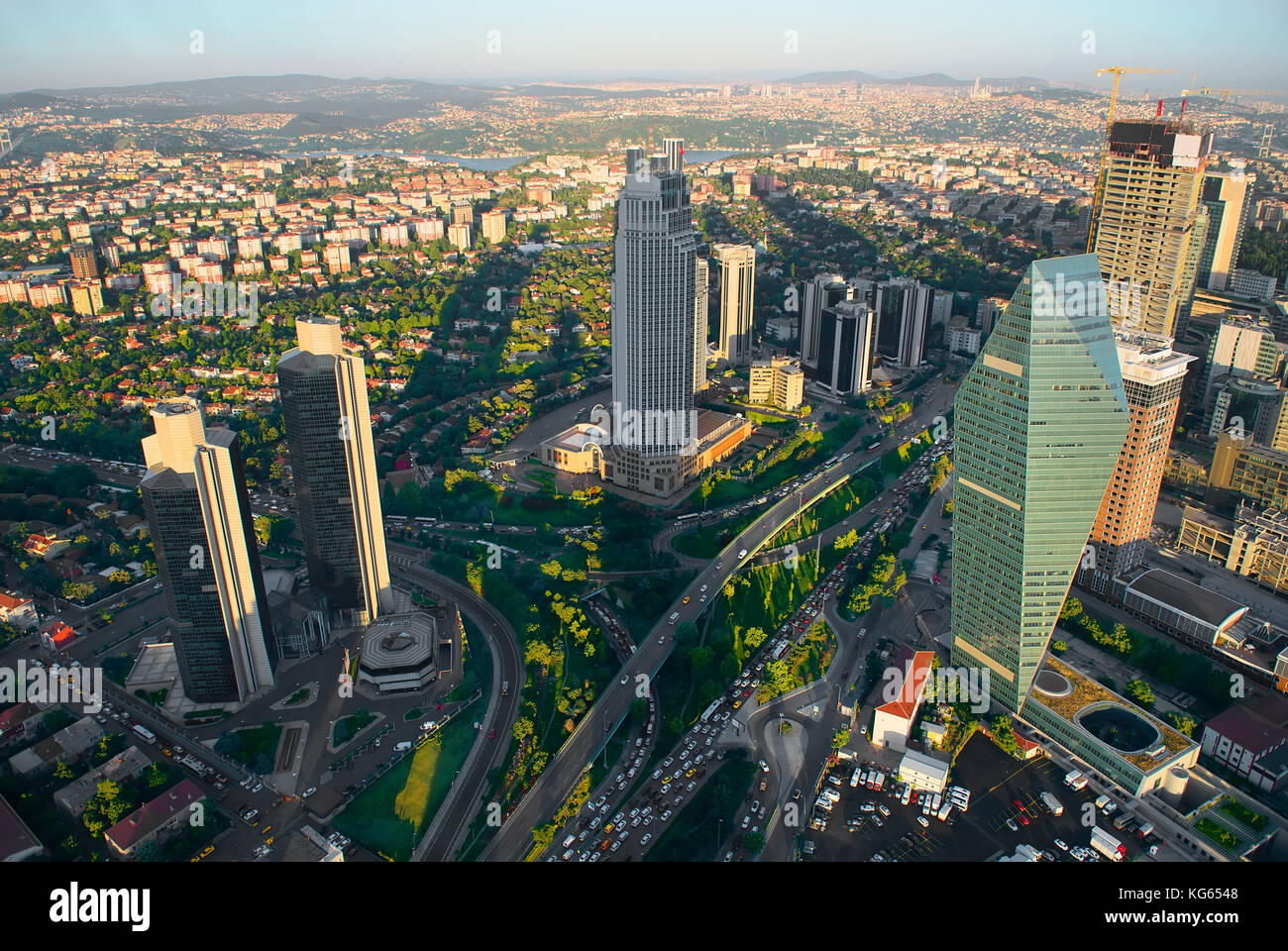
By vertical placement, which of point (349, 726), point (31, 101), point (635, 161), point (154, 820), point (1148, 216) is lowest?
point (349, 726)

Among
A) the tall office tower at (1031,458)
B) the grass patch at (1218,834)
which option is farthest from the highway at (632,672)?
the grass patch at (1218,834)

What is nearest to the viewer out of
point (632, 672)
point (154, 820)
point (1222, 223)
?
point (154, 820)

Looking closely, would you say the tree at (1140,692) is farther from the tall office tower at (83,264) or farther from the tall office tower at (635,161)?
the tall office tower at (83,264)

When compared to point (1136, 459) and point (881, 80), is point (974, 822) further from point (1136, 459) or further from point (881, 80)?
point (881, 80)

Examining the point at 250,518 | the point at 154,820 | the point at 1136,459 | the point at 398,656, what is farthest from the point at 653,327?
the point at 154,820

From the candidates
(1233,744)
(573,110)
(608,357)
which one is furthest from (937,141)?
(1233,744)

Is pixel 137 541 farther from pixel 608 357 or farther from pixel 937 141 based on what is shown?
pixel 937 141

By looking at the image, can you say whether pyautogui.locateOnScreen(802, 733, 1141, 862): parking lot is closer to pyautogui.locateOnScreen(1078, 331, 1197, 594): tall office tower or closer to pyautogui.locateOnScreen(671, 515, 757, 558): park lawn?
pyautogui.locateOnScreen(1078, 331, 1197, 594): tall office tower
